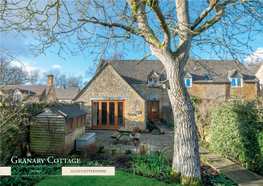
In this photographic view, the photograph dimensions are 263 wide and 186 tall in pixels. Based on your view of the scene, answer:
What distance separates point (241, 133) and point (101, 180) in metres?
4.99

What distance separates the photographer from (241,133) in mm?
4672

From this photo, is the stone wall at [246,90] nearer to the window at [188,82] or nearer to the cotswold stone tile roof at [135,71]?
the window at [188,82]

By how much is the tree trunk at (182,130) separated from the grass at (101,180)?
821 mm

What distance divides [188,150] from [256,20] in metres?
4.67

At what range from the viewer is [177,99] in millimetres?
3889

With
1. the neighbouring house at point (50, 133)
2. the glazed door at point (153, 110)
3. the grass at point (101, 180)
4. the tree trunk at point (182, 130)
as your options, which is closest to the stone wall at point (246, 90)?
the glazed door at point (153, 110)

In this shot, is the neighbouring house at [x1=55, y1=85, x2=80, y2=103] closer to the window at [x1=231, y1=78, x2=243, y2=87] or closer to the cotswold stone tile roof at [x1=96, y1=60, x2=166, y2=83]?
the cotswold stone tile roof at [x1=96, y1=60, x2=166, y2=83]

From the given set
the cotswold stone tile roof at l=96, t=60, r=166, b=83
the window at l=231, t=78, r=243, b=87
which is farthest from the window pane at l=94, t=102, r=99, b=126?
the window at l=231, t=78, r=243, b=87

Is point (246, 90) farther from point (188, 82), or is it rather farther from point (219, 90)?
point (188, 82)

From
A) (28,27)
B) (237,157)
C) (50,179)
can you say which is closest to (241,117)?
(237,157)

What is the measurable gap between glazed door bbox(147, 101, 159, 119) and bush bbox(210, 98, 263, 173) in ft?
36.6

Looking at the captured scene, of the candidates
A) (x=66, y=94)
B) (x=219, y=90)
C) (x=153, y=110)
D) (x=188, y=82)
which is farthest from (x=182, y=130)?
(x=66, y=94)

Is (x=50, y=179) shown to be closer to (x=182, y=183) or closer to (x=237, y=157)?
(x=182, y=183)

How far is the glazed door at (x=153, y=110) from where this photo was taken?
17094 mm
